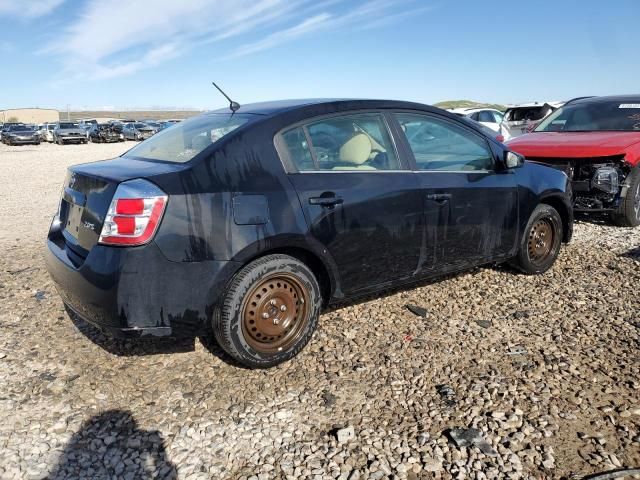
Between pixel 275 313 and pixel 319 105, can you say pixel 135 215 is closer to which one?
pixel 275 313

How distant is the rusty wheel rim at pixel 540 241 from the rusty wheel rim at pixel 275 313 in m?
2.56

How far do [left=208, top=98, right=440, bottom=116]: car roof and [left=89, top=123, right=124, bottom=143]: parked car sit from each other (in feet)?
120

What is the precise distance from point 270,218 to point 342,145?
0.84 metres

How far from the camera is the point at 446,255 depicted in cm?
402

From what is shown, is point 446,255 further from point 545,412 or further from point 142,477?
point 142,477

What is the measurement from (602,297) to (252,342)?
3081 mm

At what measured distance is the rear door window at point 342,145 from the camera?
3.32 meters

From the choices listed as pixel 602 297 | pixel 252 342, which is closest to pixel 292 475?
pixel 252 342

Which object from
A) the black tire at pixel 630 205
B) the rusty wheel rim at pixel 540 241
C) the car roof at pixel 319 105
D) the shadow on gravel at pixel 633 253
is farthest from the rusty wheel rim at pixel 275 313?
the black tire at pixel 630 205

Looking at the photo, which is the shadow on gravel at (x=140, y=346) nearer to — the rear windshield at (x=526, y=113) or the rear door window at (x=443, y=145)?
the rear door window at (x=443, y=145)

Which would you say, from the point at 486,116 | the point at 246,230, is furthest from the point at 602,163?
the point at 486,116

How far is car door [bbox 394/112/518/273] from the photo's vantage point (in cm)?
387

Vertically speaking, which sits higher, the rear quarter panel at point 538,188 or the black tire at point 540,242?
the rear quarter panel at point 538,188

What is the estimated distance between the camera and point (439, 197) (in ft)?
12.6
